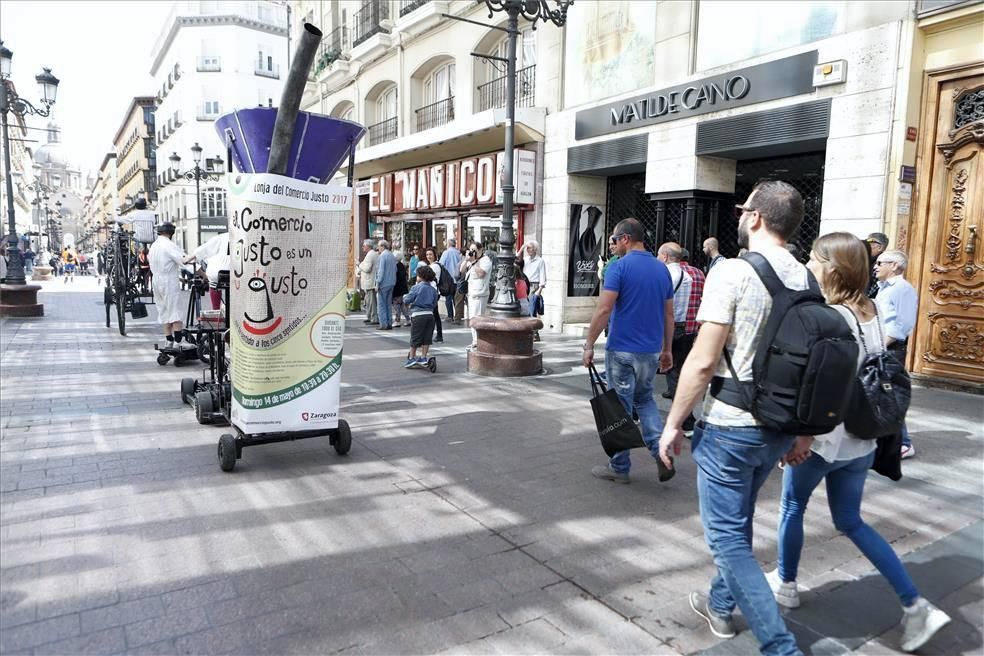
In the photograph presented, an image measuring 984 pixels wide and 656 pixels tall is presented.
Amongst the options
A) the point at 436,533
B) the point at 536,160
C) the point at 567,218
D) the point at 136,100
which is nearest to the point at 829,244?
the point at 436,533

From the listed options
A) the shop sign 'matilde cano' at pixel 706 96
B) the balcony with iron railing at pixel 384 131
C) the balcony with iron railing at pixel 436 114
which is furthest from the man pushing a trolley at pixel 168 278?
the balcony with iron railing at pixel 384 131

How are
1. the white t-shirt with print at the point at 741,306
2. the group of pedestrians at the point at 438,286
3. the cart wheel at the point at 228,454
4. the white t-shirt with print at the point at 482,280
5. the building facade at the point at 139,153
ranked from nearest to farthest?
1. the white t-shirt with print at the point at 741,306
2. the cart wheel at the point at 228,454
3. the group of pedestrians at the point at 438,286
4. the white t-shirt with print at the point at 482,280
5. the building facade at the point at 139,153

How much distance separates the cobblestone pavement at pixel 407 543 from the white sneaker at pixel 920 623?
0.27 feet

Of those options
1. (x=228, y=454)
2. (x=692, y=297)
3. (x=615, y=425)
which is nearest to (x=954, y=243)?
(x=692, y=297)

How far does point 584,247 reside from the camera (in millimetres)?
13508

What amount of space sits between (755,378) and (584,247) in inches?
447

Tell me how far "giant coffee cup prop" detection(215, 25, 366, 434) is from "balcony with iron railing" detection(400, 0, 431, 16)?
551 inches

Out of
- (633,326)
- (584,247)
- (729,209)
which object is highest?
(729,209)

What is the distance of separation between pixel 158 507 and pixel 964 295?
27.5ft

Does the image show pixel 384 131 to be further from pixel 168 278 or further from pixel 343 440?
pixel 343 440

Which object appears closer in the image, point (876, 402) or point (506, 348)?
point (876, 402)

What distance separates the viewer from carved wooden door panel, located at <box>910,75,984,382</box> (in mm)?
7387

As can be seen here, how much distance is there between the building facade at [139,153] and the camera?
2557 inches

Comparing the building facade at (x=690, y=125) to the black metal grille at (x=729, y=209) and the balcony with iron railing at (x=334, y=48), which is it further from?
the balcony with iron railing at (x=334, y=48)
